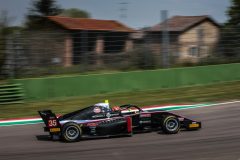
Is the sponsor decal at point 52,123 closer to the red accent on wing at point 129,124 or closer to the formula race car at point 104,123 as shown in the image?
the formula race car at point 104,123

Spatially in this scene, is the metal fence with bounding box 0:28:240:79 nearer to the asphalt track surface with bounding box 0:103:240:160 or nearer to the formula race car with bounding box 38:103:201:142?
the asphalt track surface with bounding box 0:103:240:160

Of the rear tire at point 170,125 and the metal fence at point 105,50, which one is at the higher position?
the metal fence at point 105,50

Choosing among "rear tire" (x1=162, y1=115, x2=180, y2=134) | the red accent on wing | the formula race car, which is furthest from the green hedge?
"rear tire" (x1=162, y1=115, x2=180, y2=134)

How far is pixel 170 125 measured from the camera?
10.4 meters

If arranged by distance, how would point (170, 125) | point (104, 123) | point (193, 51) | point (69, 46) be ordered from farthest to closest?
point (193, 51), point (69, 46), point (170, 125), point (104, 123)

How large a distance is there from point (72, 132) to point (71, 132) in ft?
0.07

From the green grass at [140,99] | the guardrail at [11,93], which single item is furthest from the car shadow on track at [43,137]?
the guardrail at [11,93]

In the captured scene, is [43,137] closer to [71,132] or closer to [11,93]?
[71,132]

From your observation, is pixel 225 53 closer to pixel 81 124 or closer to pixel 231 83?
A: pixel 231 83

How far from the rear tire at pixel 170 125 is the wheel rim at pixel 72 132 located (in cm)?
200

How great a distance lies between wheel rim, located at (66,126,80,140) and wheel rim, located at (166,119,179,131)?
208cm

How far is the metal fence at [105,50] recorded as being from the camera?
1712cm

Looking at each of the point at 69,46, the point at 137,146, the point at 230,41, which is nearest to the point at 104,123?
the point at 137,146

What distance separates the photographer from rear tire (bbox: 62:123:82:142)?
9.84 metres
